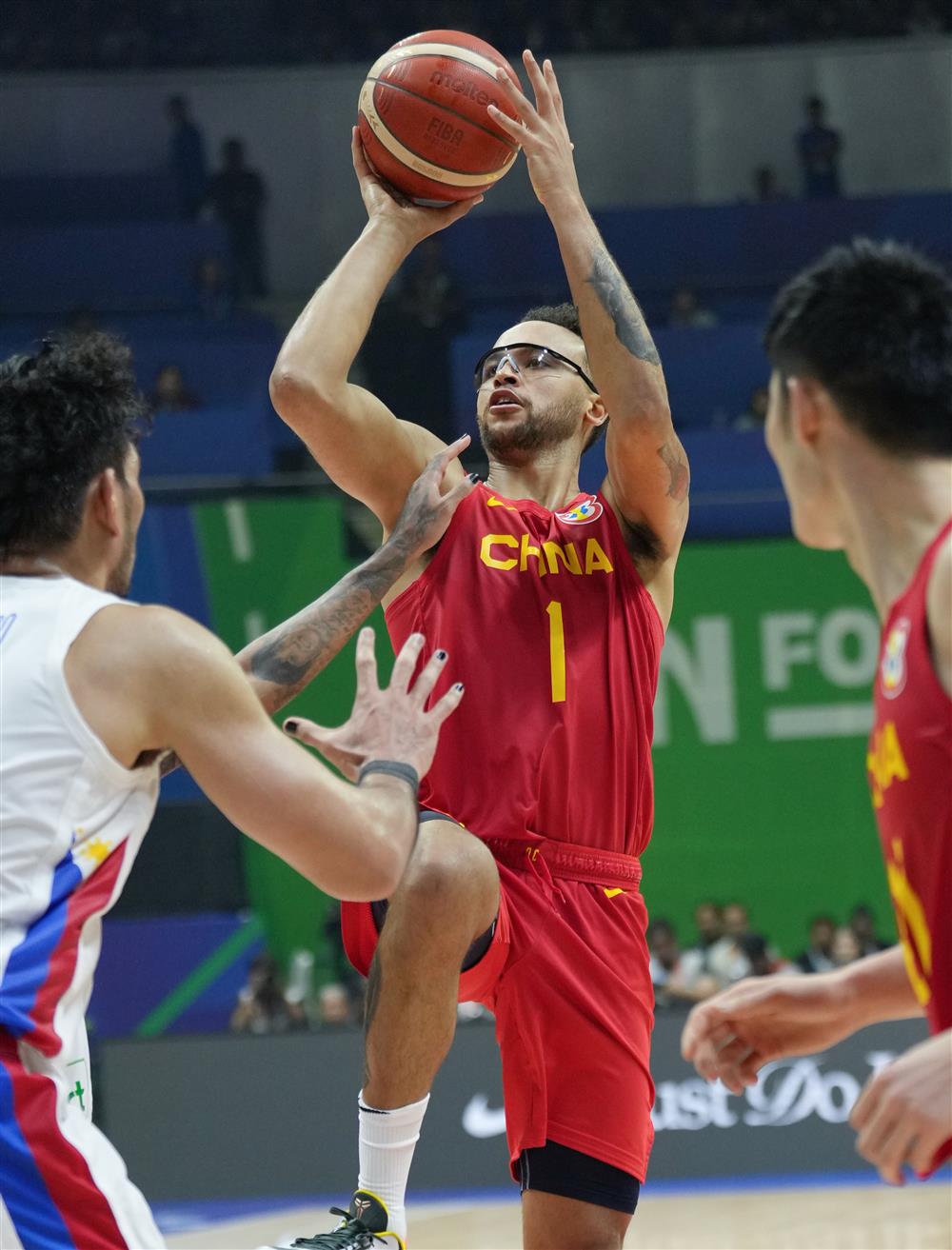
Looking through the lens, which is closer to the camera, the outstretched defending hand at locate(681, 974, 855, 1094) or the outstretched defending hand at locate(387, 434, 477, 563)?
the outstretched defending hand at locate(681, 974, 855, 1094)

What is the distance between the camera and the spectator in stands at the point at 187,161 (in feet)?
49.9

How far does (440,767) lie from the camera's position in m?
3.92

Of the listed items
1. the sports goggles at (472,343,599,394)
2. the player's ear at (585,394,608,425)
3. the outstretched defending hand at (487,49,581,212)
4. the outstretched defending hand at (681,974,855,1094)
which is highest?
the outstretched defending hand at (487,49,581,212)

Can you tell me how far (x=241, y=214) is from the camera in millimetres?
14914

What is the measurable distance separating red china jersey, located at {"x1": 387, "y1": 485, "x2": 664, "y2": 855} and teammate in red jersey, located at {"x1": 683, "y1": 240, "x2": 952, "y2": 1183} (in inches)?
59.3

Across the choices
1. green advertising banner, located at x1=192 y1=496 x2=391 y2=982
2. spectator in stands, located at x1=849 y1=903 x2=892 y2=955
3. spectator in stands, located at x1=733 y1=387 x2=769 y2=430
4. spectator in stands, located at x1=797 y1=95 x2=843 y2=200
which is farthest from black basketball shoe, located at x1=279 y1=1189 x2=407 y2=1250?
spectator in stands, located at x1=797 y1=95 x2=843 y2=200

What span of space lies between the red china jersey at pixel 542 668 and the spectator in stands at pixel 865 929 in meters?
6.93

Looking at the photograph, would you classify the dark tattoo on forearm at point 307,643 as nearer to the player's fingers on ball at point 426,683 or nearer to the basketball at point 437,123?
the player's fingers on ball at point 426,683

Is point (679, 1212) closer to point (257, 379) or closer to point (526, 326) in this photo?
point (526, 326)

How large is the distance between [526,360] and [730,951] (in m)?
7.01

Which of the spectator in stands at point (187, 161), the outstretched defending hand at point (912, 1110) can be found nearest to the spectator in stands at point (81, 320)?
the spectator in stands at point (187, 161)

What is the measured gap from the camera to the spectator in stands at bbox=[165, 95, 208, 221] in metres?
15.2

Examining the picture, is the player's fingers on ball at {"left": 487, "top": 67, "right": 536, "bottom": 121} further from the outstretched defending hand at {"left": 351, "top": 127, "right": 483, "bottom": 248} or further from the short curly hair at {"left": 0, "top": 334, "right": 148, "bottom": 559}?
the short curly hair at {"left": 0, "top": 334, "right": 148, "bottom": 559}

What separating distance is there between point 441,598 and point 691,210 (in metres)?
11.4
